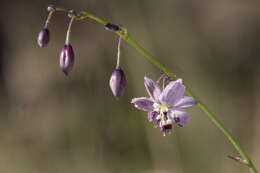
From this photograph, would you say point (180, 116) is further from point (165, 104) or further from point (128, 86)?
point (128, 86)

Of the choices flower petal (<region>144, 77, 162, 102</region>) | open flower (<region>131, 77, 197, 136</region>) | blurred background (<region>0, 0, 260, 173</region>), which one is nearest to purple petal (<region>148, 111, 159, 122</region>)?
open flower (<region>131, 77, 197, 136</region>)

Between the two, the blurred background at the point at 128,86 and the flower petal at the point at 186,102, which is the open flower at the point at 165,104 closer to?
the flower petal at the point at 186,102

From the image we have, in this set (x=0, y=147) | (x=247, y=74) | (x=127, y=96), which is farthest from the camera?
(x=247, y=74)

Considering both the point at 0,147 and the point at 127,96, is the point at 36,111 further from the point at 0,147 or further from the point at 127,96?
the point at 127,96

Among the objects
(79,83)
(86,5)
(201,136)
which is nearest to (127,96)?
(79,83)

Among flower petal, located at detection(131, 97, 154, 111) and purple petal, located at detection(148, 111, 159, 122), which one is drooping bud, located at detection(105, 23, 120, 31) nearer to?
flower petal, located at detection(131, 97, 154, 111)

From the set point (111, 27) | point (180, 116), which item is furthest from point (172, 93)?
point (111, 27)
